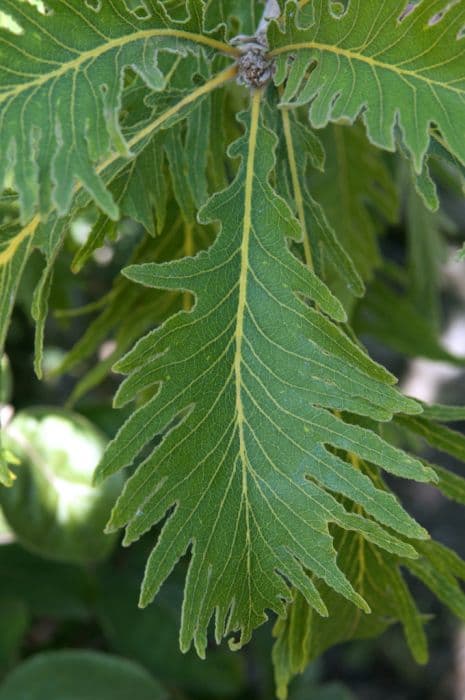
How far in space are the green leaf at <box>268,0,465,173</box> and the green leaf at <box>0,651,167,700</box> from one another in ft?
3.28

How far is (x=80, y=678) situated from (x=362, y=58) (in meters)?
1.07

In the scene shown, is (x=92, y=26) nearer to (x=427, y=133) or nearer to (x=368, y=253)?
(x=427, y=133)

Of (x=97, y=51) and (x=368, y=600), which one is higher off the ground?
(x=97, y=51)

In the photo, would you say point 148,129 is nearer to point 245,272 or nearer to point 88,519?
point 245,272

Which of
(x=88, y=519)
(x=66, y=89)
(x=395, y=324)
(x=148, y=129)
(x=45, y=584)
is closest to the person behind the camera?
(x=66, y=89)

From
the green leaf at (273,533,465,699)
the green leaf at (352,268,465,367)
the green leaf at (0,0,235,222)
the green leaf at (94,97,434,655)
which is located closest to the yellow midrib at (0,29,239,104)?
the green leaf at (0,0,235,222)

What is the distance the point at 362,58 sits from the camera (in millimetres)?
635

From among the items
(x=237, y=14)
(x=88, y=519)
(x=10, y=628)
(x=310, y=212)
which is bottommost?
(x=10, y=628)

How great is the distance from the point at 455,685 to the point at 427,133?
207 centimetres

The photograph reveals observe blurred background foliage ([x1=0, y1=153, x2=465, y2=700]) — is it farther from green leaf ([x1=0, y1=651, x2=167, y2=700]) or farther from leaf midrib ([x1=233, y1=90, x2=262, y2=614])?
leaf midrib ([x1=233, y1=90, x2=262, y2=614])

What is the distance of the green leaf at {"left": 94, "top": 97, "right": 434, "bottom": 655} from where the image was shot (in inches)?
25.8

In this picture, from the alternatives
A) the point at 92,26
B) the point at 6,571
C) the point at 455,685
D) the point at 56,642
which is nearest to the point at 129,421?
the point at 92,26

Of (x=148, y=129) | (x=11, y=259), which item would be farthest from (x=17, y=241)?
(x=148, y=129)

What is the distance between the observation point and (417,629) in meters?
0.83
